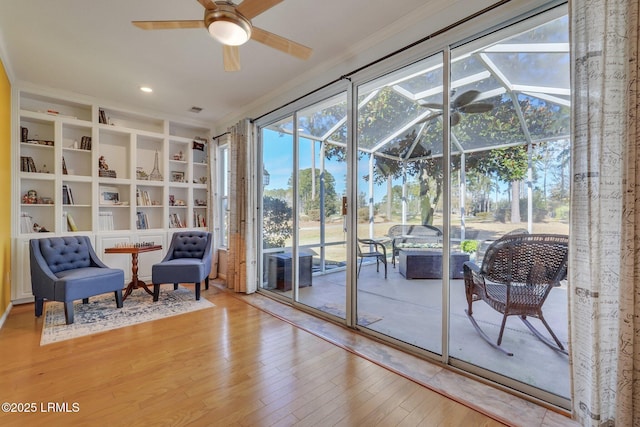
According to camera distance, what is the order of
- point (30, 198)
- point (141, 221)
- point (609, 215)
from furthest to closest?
point (141, 221)
point (30, 198)
point (609, 215)

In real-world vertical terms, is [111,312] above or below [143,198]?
below

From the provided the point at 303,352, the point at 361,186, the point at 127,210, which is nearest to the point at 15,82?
the point at 127,210

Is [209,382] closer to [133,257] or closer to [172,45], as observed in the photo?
[133,257]

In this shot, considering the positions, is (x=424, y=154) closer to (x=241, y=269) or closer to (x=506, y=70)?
(x=506, y=70)

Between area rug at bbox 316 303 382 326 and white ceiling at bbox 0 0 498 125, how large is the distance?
2.44 m

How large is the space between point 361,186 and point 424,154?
0.67 meters

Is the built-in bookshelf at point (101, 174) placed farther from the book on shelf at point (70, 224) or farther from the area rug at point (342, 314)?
the area rug at point (342, 314)

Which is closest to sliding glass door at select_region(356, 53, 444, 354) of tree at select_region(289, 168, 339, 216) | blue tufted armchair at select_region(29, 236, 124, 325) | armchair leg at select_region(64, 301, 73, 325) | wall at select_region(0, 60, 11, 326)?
tree at select_region(289, 168, 339, 216)

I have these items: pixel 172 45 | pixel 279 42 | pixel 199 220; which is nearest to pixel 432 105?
pixel 279 42

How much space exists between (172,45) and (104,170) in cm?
256

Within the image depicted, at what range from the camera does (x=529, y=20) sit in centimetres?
184

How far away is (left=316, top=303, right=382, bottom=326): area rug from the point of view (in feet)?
9.19

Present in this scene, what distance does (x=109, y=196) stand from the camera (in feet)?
14.5

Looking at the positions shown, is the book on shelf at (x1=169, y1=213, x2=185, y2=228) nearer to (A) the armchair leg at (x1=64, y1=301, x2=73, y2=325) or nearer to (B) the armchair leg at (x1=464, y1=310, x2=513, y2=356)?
(A) the armchair leg at (x1=64, y1=301, x2=73, y2=325)
